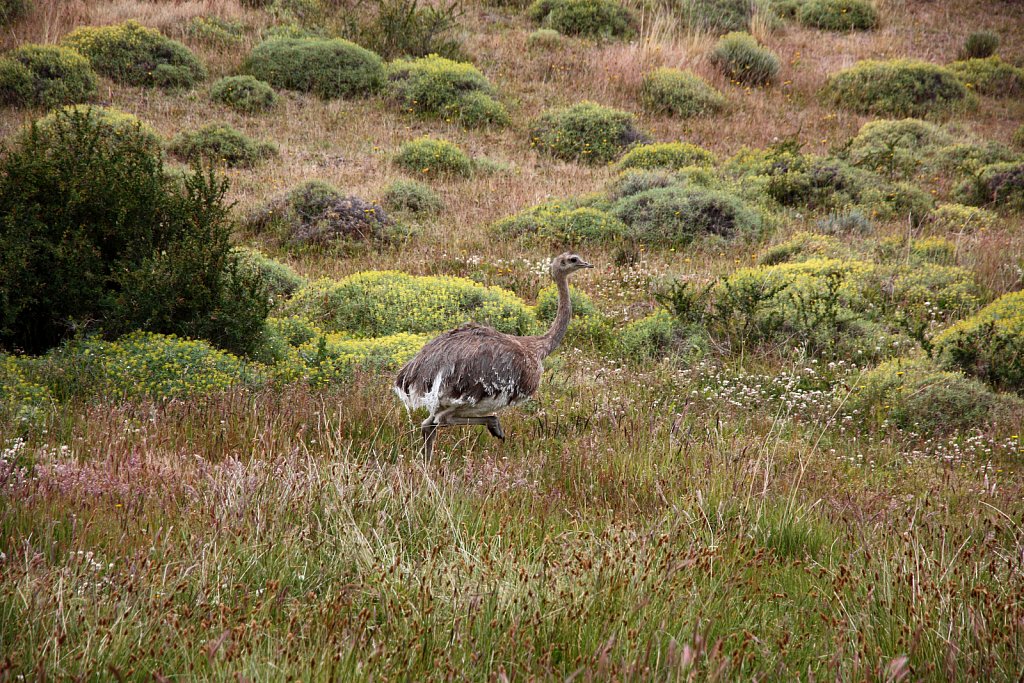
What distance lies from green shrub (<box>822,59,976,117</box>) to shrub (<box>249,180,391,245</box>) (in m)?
11.0

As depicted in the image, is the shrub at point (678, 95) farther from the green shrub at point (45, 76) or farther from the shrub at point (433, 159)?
the green shrub at point (45, 76)

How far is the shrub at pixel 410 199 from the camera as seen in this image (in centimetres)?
1323

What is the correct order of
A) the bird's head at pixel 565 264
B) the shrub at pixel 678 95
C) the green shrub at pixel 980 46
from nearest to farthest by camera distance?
the bird's head at pixel 565 264 → the shrub at pixel 678 95 → the green shrub at pixel 980 46

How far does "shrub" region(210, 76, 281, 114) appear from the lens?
640 inches

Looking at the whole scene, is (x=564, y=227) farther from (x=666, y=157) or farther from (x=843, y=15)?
(x=843, y=15)

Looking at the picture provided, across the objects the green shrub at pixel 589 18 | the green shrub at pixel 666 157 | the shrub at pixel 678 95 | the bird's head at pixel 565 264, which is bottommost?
the green shrub at pixel 666 157

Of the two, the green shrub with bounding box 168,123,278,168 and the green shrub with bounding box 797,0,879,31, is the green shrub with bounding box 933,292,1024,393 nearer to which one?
the green shrub with bounding box 168,123,278,168

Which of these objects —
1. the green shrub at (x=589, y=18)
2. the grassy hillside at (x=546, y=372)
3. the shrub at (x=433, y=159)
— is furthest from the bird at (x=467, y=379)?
the green shrub at (x=589, y=18)

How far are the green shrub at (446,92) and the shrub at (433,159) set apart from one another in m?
2.08

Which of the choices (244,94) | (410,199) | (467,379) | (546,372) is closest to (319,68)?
(244,94)

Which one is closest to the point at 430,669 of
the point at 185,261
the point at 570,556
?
the point at 570,556

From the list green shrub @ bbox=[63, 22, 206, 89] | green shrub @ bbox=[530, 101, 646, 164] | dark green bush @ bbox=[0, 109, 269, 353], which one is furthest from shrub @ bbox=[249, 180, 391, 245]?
green shrub @ bbox=[63, 22, 206, 89]

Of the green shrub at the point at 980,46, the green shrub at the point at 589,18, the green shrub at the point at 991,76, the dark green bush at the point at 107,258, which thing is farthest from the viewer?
the green shrub at the point at 980,46

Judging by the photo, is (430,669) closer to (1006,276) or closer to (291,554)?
(291,554)
